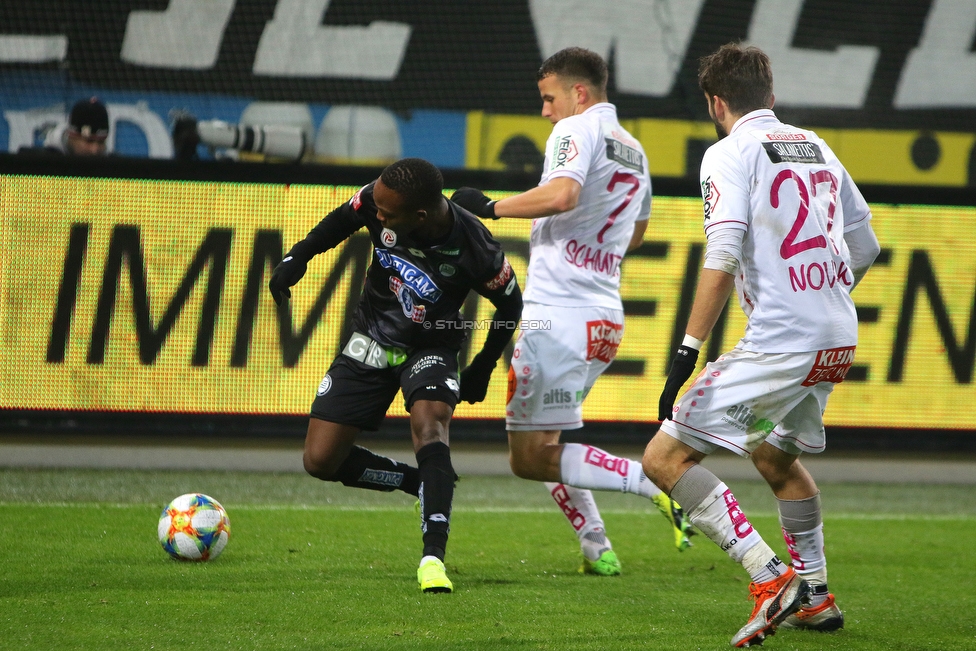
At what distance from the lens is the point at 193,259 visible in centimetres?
752

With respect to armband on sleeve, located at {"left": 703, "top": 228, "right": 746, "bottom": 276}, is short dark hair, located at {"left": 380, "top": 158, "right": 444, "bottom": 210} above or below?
below

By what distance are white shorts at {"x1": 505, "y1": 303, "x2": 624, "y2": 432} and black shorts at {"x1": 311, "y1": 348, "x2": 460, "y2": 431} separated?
0.36 meters

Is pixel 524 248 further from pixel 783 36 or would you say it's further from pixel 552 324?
pixel 783 36

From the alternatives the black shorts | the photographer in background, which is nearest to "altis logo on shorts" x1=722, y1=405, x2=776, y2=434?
the black shorts

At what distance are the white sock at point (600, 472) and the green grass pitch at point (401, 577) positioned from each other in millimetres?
387

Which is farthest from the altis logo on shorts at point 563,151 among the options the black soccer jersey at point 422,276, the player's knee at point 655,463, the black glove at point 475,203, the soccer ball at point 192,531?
the soccer ball at point 192,531

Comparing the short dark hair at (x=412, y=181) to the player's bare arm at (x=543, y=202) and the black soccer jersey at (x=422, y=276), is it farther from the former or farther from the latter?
the player's bare arm at (x=543, y=202)

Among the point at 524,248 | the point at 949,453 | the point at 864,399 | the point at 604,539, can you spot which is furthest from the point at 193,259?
the point at 949,453

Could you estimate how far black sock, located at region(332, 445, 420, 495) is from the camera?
446 centimetres

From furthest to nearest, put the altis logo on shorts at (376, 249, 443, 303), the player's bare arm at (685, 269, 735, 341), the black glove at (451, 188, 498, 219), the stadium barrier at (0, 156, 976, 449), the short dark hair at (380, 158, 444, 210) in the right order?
1. the stadium barrier at (0, 156, 976, 449)
2. the black glove at (451, 188, 498, 219)
3. the altis logo on shorts at (376, 249, 443, 303)
4. the short dark hair at (380, 158, 444, 210)
5. the player's bare arm at (685, 269, 735, 341)

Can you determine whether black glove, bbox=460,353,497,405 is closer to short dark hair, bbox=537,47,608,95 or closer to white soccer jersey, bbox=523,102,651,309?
white soccer jersey, bbox=523,102,651,309

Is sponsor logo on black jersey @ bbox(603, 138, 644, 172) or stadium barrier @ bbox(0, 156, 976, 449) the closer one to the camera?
sponsor logo on black jersey @ bbox(603, 138, 644, 172)

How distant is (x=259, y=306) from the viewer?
7578 mm

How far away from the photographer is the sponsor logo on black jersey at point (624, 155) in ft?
15.5
